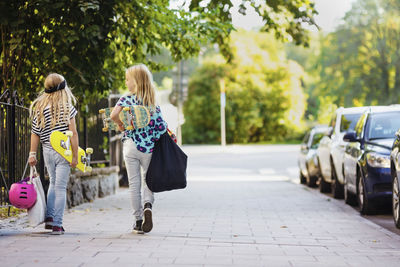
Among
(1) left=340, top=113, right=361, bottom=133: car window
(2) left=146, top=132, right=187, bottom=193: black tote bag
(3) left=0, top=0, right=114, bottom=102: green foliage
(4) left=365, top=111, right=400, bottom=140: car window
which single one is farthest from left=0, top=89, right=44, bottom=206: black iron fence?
(1) left=340, top=113, right=361, bottom=133: car window

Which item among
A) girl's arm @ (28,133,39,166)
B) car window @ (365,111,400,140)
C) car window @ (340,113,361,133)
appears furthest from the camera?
car window @ (340,113,361,133)

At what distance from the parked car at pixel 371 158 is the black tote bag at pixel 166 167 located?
4285 mm

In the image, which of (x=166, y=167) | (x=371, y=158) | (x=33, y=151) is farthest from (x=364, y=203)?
(x=33, y=151)

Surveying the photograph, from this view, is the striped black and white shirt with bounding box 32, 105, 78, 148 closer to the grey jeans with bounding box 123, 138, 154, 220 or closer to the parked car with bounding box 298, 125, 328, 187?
the grey jeans with bounding box 123, 138, 154, 220

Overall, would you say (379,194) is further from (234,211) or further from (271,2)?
(271,2)

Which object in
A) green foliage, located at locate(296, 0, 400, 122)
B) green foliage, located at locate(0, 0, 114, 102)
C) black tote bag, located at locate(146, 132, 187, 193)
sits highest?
green foliage, located at locate(296, 0, 400, 122)

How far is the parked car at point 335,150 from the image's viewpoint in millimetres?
14469

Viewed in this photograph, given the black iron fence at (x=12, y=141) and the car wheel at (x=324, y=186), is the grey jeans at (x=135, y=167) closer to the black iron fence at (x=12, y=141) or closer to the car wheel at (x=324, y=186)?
the black iron fence at (x=12, y=141)

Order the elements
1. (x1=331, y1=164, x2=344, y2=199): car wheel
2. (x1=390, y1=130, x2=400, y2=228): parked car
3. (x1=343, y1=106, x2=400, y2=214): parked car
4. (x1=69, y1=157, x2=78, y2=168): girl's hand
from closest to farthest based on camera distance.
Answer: (x1=69, y1=157, x2=78, y2=168): girl's hand, (x1=390, y1=130, x2=400, y2=228): parked car, (x1=343, y1=106, x2=400, y2=214): parked car, (x1=331, y1=164, x2=344, y2=199): car wheel

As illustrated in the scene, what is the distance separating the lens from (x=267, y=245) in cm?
735

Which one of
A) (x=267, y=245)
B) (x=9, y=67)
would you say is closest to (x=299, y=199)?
(x=9, y=67)

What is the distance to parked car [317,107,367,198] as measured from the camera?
14469 millimetres

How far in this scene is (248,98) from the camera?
196ft

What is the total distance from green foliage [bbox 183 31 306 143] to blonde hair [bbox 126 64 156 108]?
51.1 m
